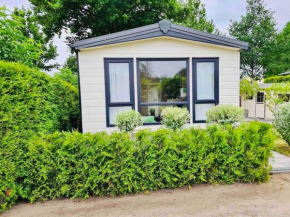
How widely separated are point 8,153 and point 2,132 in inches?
11.5

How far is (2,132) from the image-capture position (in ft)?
8.78

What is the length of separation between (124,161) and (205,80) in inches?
152

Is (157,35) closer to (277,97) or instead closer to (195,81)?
(195,81)

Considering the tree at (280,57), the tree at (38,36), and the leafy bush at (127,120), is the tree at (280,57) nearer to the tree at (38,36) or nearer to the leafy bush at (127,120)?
the leafy bush at (127,120)

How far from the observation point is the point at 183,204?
2844mm

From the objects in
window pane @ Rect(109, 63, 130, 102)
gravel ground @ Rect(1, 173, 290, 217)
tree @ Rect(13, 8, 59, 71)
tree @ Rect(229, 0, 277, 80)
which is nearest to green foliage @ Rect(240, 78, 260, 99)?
tree @ Rect(229, 0, 277, 80)

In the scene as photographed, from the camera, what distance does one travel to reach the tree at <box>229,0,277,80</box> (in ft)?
59.5

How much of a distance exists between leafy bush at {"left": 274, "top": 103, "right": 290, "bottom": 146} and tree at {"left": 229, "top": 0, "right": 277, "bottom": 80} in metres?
15.4

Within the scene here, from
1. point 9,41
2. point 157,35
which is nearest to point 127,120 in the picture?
point 157,35

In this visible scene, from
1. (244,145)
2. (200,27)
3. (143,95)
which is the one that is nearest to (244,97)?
(200,27)

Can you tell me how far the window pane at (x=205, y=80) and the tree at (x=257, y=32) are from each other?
593 inches

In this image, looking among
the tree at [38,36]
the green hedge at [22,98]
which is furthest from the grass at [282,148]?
the tree at [38,36]

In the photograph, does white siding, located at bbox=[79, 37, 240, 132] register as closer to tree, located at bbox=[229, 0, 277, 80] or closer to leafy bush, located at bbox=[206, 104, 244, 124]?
leafy bush, located at bbox=[206, 104, 244, 124]

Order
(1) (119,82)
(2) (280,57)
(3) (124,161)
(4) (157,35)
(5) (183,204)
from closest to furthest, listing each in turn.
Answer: (5) (183,204) < (3) (124,161) < (4) (157,35) < (1) (119,82) < (2) (280,57)
